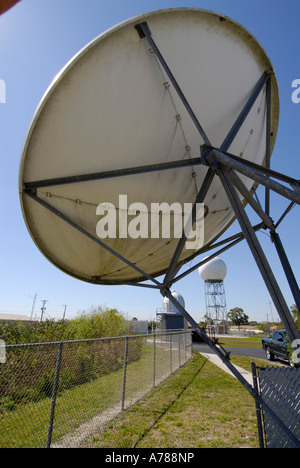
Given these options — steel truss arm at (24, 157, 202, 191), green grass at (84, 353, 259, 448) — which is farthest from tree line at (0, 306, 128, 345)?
steel truss arm at (24, 157, 202, 191)

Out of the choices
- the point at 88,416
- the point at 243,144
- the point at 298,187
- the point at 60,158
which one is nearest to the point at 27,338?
the point at 88,416

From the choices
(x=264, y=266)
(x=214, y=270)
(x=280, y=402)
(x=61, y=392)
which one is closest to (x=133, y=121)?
(x=264, y=266)

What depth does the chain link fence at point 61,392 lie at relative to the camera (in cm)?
442

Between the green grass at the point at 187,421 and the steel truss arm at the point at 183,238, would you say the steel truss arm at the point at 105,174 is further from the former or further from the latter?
the green grass at the point at 187,421

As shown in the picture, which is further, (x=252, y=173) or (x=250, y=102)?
(x=250, y=102)

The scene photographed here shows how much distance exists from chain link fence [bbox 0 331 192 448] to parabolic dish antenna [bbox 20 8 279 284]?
211 centimetres

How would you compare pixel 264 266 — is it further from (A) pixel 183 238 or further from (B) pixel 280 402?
(B) pixel 280 402

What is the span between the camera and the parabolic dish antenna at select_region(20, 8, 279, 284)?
9.71 ft

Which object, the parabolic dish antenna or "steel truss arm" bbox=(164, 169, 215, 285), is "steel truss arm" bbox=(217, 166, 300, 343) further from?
the parabolic dish antenna

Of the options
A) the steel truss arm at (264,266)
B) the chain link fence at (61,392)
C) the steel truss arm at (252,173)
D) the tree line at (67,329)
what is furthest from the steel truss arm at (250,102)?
the tree line at (67,329)

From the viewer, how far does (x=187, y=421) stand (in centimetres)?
526

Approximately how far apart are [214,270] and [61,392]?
109 ft
